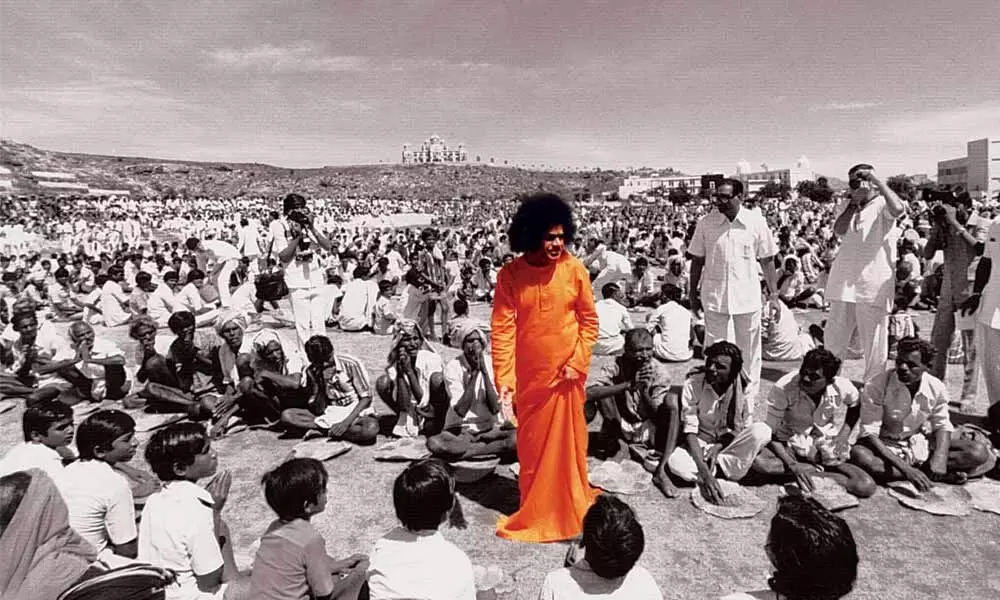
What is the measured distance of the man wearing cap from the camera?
4.85 metres

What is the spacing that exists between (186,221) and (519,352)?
3226 centimetres

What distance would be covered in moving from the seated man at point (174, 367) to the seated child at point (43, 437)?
2.40 m

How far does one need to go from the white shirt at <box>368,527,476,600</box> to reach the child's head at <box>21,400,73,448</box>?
2189 millimetres

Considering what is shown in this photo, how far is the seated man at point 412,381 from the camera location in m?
4.86

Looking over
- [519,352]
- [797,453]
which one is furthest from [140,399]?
[797,453]

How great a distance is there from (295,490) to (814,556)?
1734mm

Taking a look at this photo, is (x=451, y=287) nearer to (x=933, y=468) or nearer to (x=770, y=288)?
(x=770, y=288)

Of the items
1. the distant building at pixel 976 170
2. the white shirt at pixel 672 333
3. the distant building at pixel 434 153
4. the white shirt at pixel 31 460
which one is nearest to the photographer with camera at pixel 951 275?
the white shirt at pixel 672 333

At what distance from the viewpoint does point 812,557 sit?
5.25 ft

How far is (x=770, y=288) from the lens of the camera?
5.25m

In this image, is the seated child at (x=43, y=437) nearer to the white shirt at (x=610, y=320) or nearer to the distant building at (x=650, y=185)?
the white shirt at (x=610, y=320)

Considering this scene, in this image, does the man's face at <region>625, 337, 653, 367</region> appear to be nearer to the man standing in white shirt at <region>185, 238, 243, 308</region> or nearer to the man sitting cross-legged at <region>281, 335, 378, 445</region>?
the man sitting cross-legged at <region>281, 335, 378, 445</region>

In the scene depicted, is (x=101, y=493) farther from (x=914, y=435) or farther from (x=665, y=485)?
(x=914, y=435)

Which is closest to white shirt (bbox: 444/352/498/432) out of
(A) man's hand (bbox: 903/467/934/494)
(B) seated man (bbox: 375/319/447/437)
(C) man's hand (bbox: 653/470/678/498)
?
(B) seated man (bbox: 375/319/447/437)
